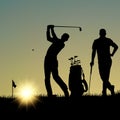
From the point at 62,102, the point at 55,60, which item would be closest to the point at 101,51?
the point at 55,60

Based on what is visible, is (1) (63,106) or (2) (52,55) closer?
(1) (63,106)

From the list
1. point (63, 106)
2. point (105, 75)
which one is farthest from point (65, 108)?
point (105, 75)

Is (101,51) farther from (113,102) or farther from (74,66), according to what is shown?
(113,102)

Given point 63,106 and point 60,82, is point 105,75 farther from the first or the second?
point 63,106

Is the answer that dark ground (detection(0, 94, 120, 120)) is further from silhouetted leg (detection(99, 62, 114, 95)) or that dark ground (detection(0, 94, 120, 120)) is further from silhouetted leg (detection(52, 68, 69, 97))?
silhouetted leg (detection(99, 62, 114, 95))

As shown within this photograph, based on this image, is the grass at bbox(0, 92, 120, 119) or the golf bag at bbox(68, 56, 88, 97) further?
the golf bag at bbox(68, 56, 88, 97)

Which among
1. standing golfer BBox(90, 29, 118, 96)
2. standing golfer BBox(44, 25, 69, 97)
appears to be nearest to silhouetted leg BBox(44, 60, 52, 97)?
standing golfer BBox(44, 25, 69, 97)

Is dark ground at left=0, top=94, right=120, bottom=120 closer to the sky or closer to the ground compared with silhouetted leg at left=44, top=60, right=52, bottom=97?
closer to the ground

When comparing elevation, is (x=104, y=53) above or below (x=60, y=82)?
above

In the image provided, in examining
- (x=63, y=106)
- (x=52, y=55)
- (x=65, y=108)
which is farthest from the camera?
(x=52, y=55)

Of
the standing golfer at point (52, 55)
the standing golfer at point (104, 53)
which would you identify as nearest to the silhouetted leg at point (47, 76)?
the standing golfer at point (52, 55)

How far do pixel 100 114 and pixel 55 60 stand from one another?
5496mm

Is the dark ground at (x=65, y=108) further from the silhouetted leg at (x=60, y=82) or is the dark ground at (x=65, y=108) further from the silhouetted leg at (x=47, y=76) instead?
the silhouetted leg at (x=60, y=82)

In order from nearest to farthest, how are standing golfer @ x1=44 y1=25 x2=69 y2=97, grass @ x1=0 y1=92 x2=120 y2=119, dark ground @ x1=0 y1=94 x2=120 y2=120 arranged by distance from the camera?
dark ground @ x1=0 y1=94 x2=120 y2=120, grass @ x1=0 y1=92 x2=120 y2=119, standing golfer @ x1=44 y1=25 x2=69 y2=97
